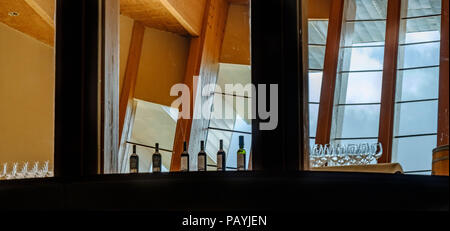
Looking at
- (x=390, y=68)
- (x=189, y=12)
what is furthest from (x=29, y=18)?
(x=390, y=68)

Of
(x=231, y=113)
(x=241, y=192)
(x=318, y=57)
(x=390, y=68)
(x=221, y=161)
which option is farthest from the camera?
(x=390, y=68)

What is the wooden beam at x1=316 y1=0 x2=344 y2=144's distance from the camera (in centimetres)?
556

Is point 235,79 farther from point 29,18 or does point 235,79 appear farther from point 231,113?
point 29,18

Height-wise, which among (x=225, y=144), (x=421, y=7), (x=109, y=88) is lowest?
(x=225, y=144)

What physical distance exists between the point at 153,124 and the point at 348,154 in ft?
4.86

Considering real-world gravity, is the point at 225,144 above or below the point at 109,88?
below

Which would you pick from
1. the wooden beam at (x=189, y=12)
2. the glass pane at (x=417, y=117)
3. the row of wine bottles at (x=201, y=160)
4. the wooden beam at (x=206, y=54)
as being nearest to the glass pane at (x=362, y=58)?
the glass pane at (x=417, y=117)

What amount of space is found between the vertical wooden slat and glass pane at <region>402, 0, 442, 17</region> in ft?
0.30

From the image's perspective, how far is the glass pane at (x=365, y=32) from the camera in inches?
237

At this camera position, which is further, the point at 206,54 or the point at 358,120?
the point at 358,120

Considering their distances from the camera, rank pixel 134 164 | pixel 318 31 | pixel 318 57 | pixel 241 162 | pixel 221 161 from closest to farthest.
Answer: pixel 241 162 → pixel 221 161 → pixel 134 164 → pixel 318 31 → pixel 318 57

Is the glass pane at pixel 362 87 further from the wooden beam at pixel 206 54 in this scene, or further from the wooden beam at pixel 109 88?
the wooden beam at pixel 109 88

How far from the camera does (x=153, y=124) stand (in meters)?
4.74
